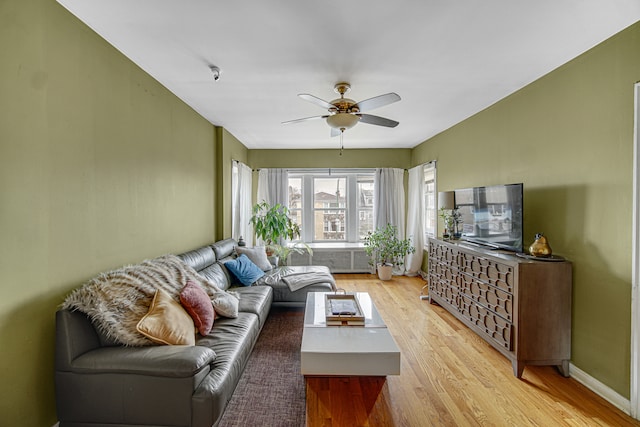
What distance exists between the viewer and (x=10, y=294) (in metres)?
1.52

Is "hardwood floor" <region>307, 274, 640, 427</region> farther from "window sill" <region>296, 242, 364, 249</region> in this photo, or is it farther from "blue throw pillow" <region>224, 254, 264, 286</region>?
"window sill" <region>296, 242, 364, 249</region>

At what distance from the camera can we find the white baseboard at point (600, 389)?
2053 millimetres

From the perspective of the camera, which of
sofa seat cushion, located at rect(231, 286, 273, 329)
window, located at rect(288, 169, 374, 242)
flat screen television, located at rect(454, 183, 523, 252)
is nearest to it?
flat screen television, located at rect(454, 183, 523, 252)

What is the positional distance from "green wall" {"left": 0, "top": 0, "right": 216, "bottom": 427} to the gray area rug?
3.60 ft

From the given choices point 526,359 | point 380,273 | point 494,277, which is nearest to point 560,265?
point 494,277

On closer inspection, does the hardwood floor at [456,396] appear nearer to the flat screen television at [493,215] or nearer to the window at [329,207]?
the flat screen television at [493,215]

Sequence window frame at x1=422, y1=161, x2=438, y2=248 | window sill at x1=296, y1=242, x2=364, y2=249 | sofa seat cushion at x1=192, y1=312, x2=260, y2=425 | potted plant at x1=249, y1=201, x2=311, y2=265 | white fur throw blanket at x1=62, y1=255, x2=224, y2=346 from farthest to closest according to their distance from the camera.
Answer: window sill at x1=296, y1=242, x2=364, y2=249 < potted plant at x1=249, y1=201, x2=311, y2=265 < window frame at x1=422, y1=161, x2=438, y2=248 < white fur throw blanket at x1=62, y1=255, x2=224, y2=346 < sofa seat cushion at x1=192, y1=312, x2=260, y2=425

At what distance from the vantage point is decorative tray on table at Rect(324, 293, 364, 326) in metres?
2.60

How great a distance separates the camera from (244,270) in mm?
3770

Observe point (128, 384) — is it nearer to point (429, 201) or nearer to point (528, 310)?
point (528, 310)

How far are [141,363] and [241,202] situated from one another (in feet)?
12.6

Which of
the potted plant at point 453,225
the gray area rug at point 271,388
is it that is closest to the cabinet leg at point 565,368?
the potted plant at point 453,225

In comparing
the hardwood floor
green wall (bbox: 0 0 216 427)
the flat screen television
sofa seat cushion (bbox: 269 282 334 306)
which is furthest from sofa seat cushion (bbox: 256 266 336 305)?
the flat screen television

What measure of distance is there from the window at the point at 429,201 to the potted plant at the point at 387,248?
452 millimetres
